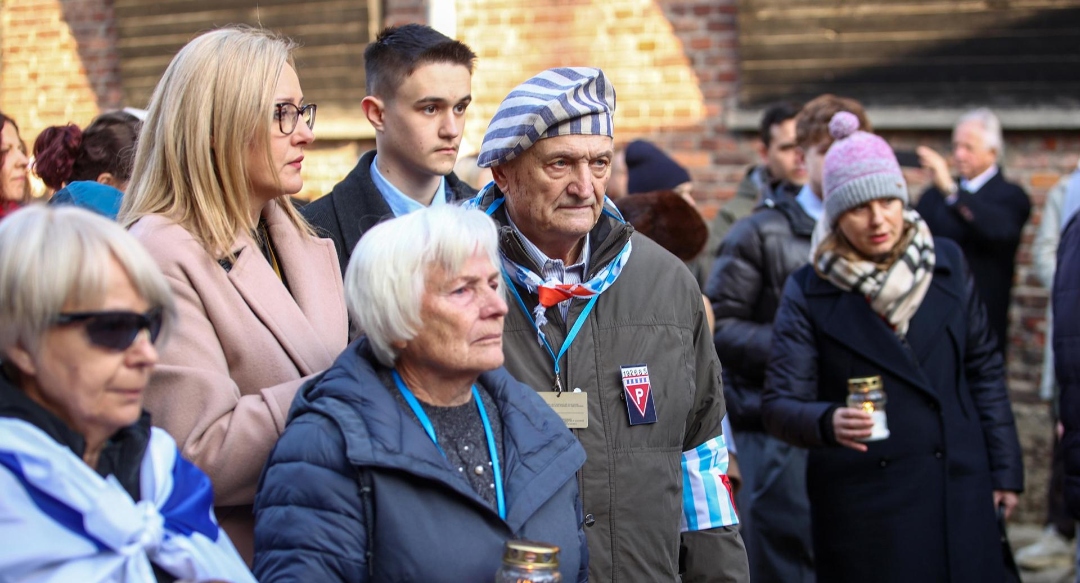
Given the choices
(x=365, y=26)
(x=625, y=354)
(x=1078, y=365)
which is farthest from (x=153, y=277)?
(x=365, y=26)

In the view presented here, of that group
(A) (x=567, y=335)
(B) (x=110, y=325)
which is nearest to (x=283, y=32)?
(A) (x=567, y=335)

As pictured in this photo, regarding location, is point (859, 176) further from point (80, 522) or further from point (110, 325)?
point (80, 522)

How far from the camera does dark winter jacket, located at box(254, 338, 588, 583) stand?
216cm

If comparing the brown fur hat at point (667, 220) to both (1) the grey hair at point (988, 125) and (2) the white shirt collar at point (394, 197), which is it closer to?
(2) the white shirt collar at point (394, 197)

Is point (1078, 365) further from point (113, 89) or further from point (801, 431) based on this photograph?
point (113, 89)

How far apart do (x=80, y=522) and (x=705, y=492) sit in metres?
1.62

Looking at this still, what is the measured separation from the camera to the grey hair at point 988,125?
664 centimetres

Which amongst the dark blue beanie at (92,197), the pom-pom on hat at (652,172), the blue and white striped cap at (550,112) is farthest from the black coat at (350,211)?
the pom-pom on hat at (652,172)

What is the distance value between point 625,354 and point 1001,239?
172 inches

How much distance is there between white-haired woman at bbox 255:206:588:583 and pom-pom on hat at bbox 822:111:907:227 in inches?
78.8

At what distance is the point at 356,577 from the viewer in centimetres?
218

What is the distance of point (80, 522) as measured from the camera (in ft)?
6.08

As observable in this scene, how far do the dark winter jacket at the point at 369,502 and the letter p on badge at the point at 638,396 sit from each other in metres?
0.52

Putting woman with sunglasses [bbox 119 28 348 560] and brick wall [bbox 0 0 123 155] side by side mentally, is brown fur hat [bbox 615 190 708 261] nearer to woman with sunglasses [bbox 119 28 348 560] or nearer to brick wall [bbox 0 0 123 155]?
woman with sunglasses [bbox 119 28 348 560]
